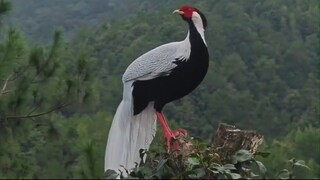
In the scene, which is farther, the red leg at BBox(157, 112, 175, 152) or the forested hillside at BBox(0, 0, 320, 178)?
the forested hillside at BBox(0, 0, 320, 178)

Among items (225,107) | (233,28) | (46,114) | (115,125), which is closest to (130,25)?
(233,28)

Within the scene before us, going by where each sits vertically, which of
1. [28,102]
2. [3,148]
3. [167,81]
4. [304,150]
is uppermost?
[167,81]

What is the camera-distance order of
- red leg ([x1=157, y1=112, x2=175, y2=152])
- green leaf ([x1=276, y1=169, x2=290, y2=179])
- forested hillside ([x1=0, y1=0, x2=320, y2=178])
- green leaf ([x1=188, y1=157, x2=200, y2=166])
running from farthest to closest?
A: forested hillside ([x1=0, y1=0, x2=320, y2=178]), red leg ([x1=157, y1=112, x2=175, y2=152]), green leaf ([x1=188, y1=157, x2=200, y2=166]), green leaf ([x1=276, y1=169, x2=290, y2=179])

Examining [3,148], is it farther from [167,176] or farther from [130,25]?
[130,25]

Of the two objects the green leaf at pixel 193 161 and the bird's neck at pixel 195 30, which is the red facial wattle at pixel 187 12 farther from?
the green leaf at pixel 193 161

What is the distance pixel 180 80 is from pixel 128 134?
0.27m

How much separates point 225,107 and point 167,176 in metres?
14.0

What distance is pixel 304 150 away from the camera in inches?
472

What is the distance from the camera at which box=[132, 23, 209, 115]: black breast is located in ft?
8.00

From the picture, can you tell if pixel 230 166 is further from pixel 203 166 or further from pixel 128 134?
pixel 128 134

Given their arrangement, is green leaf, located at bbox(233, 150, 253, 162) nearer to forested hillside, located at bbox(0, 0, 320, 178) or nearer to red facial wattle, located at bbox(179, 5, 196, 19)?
red facial wattle, located at bbox(179, 5, 196, 19)

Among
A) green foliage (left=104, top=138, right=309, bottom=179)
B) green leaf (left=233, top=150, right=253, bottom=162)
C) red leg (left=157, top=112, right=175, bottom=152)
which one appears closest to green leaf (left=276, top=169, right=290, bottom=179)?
green foliage (left=104, top=138, right=309, bottom=179)

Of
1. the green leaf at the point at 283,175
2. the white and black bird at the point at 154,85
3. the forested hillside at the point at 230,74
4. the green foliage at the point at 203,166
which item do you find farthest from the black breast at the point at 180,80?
the forested hillside at the point at 230,74

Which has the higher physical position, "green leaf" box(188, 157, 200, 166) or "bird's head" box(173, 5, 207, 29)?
"bird's head" box(173, 5, 207, 29)
